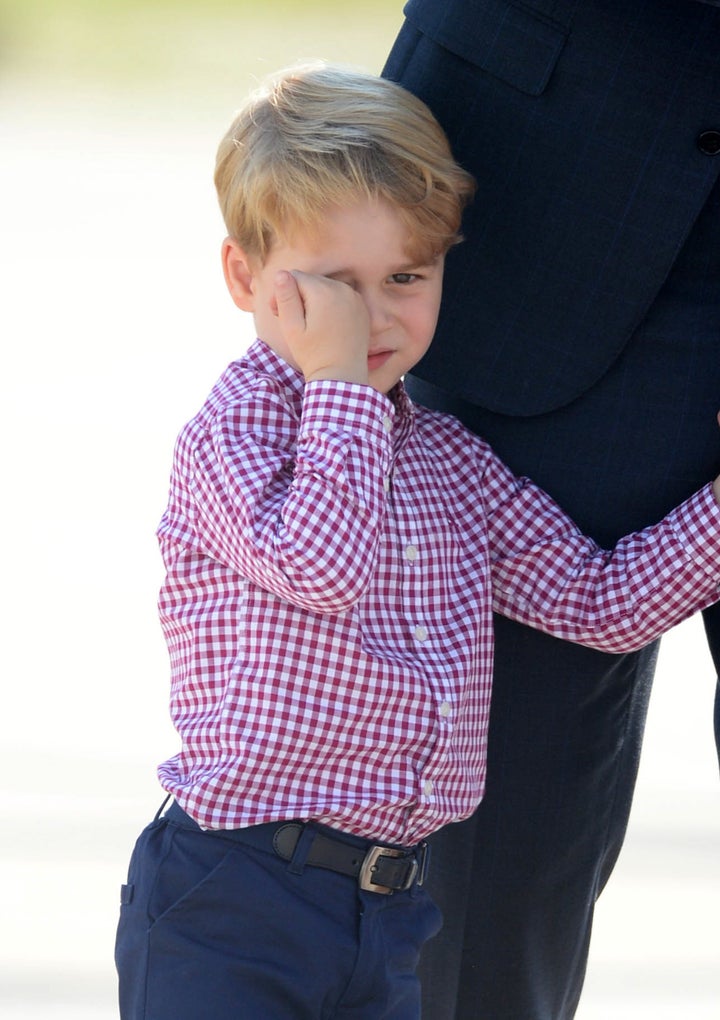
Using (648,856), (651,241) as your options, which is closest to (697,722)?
(648,856)

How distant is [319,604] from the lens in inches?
60.9

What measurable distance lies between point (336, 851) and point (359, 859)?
25 mm

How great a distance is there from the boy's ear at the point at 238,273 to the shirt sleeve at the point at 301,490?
153mm

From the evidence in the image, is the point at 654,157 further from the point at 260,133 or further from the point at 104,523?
the point at 104,523

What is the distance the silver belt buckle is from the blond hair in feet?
1.93

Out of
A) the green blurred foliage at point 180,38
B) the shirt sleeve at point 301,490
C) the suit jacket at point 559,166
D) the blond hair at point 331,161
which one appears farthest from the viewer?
the green blurred foliage at point 180,38

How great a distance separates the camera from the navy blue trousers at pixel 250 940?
1565 mm

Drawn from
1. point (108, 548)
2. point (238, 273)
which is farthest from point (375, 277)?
point (108, 548)

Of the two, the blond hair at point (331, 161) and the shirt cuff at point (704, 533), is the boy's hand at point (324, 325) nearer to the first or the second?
the blond hair at point (331, 161)

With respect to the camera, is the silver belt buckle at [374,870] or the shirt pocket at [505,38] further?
the shirt pocket at [505,38]

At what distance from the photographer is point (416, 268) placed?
1.69 metres

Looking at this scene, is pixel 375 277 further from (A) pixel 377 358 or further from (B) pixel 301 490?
(B) pixel 301 490

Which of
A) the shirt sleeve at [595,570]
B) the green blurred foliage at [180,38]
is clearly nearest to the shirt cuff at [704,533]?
the shirt sleeve at [595,570]

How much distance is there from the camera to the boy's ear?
1.71 m
